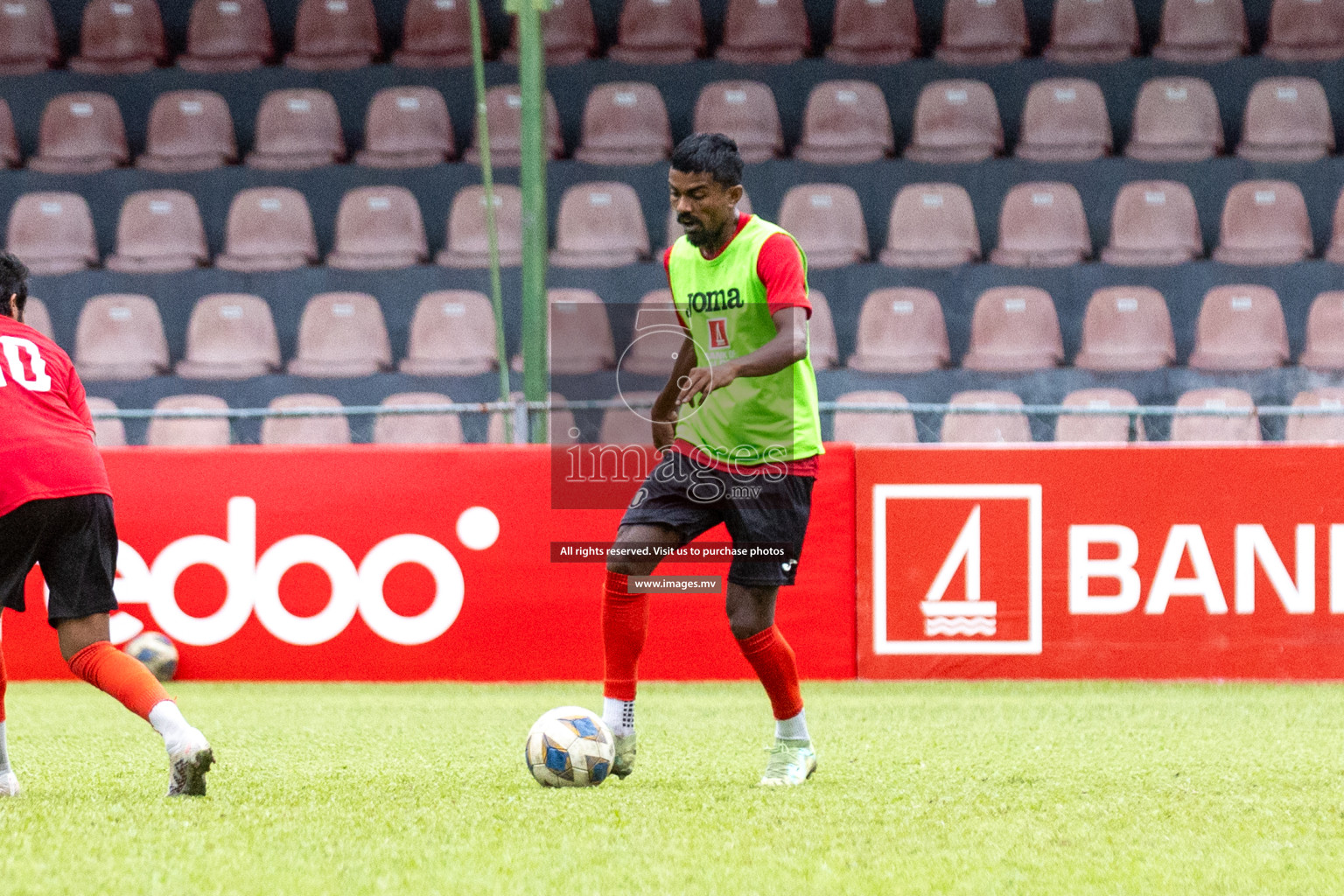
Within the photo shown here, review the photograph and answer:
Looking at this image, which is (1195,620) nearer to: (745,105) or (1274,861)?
(1274,861)

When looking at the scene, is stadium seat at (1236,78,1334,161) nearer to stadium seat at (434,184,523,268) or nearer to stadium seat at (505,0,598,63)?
stadium seat at (505,0,598,63)

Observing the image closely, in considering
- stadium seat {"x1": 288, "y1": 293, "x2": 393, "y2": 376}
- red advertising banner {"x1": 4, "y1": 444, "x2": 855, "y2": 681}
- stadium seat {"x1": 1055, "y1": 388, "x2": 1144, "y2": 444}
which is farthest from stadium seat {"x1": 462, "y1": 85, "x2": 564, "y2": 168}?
red advertising banner {"x1": 4, "y1": 444, "x2": 855, "y2": 681}

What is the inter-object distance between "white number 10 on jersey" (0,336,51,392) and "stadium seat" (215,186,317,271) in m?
7.32

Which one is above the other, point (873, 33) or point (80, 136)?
point (873, 33)

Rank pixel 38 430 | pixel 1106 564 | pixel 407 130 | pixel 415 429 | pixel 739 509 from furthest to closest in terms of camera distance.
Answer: pixel 407 130
pixel 415 429
pixel 1106 564
pixel 739 509
pixel 38 430

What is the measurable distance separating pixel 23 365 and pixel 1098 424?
623 cm

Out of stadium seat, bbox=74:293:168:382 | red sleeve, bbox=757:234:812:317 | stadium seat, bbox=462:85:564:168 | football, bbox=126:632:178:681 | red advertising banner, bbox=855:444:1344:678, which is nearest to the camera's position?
red sleeve, bbox=757:234:812:317

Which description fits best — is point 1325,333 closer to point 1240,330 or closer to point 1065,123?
point 1240,330

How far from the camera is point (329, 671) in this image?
7391 millimetres

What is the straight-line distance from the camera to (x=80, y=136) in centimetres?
1190

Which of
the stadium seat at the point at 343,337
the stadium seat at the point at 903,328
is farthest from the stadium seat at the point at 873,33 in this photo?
the stadium seat at the point at 343,337

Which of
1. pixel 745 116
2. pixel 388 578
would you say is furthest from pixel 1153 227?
pixel 388 578

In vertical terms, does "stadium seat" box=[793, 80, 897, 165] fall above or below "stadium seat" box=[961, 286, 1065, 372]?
above

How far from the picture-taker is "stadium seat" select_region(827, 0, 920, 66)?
12.0m
